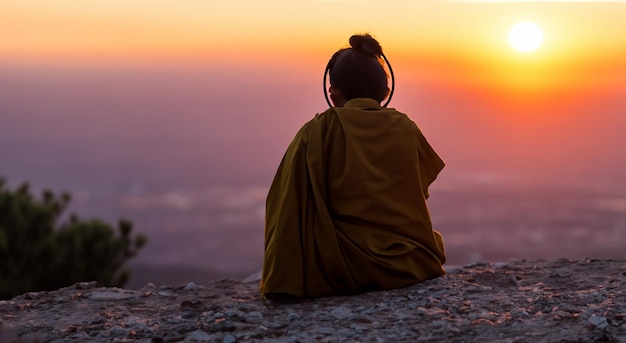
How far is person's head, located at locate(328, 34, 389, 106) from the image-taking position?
18.6 feet

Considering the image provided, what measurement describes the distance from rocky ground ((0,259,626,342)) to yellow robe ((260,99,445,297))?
0.15 metres

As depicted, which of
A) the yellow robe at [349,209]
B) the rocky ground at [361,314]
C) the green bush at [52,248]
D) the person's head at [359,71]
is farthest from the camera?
the green bush at [52,248]

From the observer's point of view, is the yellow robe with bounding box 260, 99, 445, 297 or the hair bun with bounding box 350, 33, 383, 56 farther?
the hair bun with bounding box 350, 33, 383, 56

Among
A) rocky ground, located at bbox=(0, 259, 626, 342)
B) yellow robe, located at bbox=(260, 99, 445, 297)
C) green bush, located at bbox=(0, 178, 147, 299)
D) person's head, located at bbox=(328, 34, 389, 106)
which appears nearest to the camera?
rocky ground, located at bbox=(0, 259, 626, 342)

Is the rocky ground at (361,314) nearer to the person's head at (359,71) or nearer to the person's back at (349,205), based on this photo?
the person's back at (349,205)

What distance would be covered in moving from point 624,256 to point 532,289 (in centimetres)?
200

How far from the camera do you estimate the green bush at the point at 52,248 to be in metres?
15.5

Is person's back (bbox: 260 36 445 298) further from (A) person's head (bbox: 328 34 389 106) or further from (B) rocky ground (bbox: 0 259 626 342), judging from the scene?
(B) rocky ground (bbox: 0 259 626 342)

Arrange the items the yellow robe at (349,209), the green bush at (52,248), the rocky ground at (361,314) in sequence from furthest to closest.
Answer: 1. the green bush at (52,248)
2. the yellow robe at (349,209)
3. the rocky ground at (361,314)

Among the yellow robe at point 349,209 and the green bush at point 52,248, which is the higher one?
the green bush at point 52,248

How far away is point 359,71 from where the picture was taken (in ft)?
18.6

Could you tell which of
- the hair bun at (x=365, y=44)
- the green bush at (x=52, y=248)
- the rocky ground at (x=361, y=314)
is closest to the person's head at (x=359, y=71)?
the hair bun at (x=365, y=44)

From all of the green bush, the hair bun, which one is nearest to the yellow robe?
the hair bun

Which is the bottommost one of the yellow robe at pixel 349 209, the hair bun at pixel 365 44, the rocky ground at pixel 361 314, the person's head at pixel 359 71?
the rocky ground at pixel 361 314
